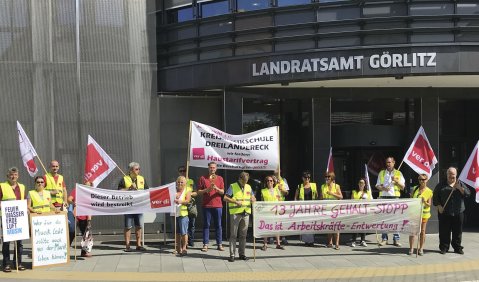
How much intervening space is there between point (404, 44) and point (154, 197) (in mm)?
6539

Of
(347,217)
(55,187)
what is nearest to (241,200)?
(347,217)

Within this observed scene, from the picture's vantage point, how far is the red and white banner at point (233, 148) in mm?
11430

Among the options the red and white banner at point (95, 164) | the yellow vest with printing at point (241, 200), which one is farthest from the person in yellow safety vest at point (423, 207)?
the red and white banner at point (95, 164)

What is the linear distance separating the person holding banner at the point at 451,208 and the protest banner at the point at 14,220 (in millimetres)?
8180

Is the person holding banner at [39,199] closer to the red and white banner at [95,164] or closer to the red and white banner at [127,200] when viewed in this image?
the red and white banner at [127,200]

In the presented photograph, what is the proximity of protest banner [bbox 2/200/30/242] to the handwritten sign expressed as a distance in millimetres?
149

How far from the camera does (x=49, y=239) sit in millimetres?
10016

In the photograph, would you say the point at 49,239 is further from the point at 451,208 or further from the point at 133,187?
the point at 451,208

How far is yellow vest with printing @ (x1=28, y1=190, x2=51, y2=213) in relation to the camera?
10070 millimetres

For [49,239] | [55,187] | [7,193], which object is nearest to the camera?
[7,193]

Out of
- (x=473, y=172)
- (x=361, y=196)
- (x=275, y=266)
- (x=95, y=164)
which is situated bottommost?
(x=275, y=266)

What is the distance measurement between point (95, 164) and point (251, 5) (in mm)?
5420

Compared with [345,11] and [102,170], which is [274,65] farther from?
[102,170]

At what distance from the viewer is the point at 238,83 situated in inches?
518
